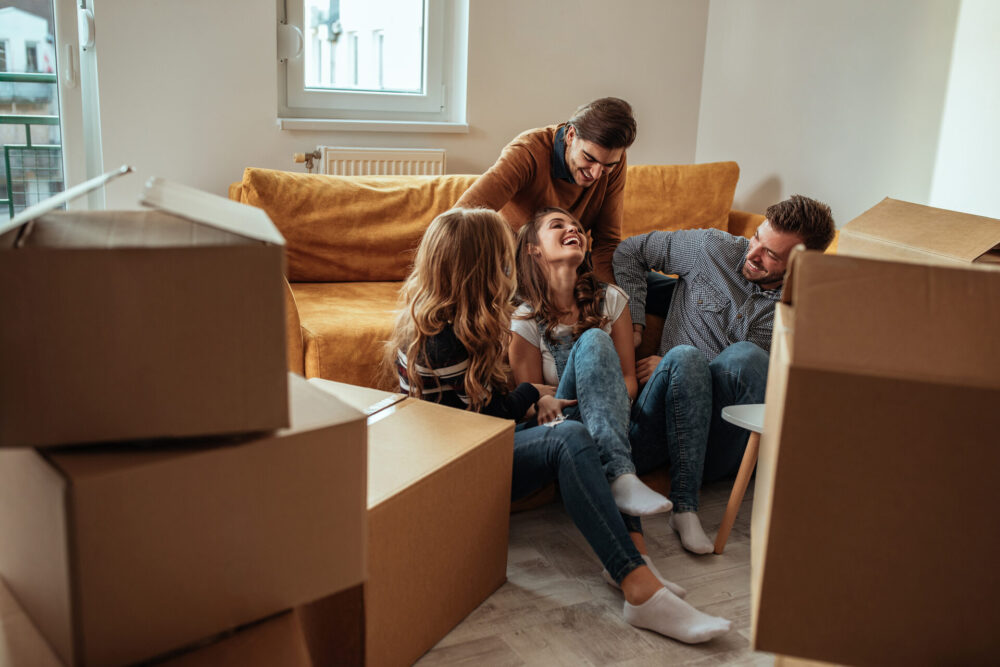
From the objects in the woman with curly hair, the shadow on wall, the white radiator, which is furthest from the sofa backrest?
the shadow on wall

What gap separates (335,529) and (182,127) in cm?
246

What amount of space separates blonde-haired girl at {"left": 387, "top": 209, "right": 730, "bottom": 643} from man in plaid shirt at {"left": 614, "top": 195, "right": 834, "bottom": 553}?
0.35 metres

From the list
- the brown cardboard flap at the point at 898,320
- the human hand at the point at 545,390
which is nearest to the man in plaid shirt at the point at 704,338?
the human hand at the point at 545,390

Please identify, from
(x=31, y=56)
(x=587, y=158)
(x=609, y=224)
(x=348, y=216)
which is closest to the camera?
(x=587, y=158)

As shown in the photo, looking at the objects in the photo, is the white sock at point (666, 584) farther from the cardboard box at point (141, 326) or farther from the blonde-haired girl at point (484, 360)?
the cardboard box at point (141, 326)

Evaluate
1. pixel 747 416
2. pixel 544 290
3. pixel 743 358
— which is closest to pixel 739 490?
Result: pixel 747 416

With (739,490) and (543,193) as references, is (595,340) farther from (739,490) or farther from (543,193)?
(543,193)

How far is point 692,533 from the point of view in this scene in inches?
76.3

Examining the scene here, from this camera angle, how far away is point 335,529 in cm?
92

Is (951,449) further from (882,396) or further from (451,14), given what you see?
(451,14)

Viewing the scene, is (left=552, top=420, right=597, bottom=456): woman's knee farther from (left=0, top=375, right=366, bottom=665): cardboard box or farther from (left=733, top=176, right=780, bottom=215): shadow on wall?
(left=733, top=176, right=780, bottom=215): shadow on wall

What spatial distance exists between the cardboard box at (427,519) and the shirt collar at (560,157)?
941 millimetres

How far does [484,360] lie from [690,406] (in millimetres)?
576

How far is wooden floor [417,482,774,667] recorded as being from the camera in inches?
60.9
